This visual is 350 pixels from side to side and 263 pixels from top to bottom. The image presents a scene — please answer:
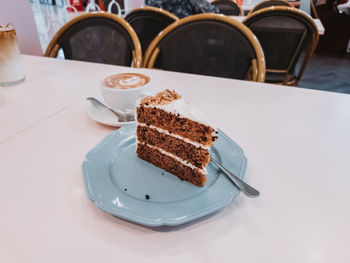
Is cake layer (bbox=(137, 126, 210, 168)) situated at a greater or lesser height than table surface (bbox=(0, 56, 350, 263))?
greater

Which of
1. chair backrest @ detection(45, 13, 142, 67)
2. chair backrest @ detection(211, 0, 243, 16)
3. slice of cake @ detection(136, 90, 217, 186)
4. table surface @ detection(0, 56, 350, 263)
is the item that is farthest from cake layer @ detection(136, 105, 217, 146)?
chair backrest @ detection(211, 0, 243, 16)

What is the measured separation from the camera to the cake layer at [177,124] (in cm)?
51

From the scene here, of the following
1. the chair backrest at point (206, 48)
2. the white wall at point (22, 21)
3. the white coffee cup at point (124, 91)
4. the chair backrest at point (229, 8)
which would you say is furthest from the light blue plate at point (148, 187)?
the chair backrest at point (229, 8)

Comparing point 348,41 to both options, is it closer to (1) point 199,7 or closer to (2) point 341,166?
(1) point 199,7

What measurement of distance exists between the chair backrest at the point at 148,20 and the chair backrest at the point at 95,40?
1.71 ft

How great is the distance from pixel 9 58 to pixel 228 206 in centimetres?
92

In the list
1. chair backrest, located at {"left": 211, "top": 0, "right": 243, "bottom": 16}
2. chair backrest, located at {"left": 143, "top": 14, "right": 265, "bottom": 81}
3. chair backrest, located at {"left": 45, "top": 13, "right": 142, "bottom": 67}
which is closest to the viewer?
chair backrest, located at {"left": 143, "top": 14, "right": 265, "bottom": 81}

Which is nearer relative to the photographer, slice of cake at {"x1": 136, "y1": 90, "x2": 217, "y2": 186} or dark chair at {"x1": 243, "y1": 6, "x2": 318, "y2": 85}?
slice of cake at {"x1": 136, "y1": 90, "x2": 217, "y2": 186}

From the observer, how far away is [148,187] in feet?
1.65

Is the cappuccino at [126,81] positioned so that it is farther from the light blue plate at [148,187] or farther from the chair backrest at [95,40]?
the chair backrest at [95,40]

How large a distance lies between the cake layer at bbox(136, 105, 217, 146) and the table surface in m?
0.14

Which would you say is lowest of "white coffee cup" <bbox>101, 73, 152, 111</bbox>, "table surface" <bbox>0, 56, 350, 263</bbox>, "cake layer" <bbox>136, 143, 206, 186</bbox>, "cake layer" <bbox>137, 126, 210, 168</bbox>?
"table surface" <bbox>0, 56, 350, 263</bbox>

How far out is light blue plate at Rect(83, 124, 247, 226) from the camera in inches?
16.9

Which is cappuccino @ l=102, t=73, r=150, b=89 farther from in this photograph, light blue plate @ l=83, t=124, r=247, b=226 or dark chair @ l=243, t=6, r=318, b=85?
dark chair @ l=243, t=6, r=318, b=85
